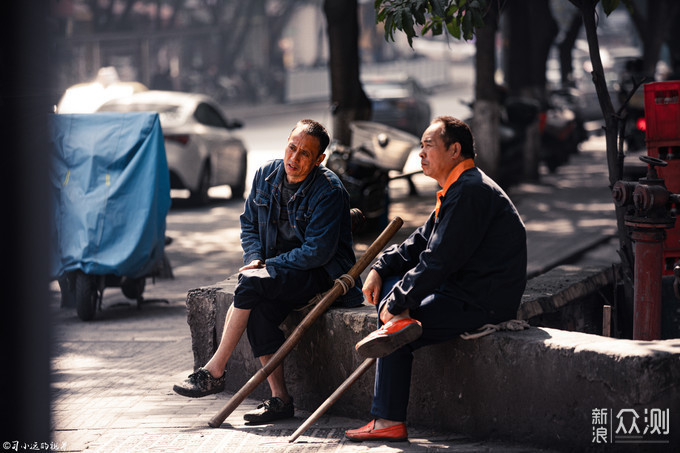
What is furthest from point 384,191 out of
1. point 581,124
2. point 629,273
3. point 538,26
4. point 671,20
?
point 671,20

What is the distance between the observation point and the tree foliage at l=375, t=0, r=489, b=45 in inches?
212

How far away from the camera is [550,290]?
5.55 m

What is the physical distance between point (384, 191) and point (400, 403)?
22.0ft

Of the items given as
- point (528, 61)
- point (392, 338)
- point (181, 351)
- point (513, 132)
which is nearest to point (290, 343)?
point (392, 338)

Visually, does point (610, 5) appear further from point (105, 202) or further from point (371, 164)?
point (371, 164)

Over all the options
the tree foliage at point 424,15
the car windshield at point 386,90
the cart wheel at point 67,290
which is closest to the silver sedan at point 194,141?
the cart wheel at point 67,290

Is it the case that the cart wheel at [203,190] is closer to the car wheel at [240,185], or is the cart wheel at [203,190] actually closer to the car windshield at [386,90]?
the car wheel at [240,185]

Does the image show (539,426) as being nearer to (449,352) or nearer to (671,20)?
(449,352)

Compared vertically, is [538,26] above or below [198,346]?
above

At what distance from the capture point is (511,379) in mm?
4414

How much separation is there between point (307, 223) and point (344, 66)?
7169 millimetres

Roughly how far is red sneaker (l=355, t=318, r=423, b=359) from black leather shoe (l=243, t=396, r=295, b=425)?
86cm

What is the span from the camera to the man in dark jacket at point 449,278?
4379 millimetres

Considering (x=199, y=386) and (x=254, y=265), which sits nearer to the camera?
(x=199, y=386)
